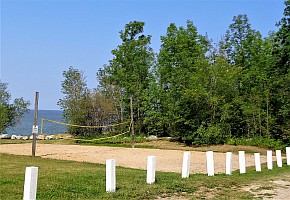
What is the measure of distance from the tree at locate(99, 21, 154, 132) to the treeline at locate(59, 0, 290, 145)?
80 millimetres

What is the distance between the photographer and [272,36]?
32.7 metres

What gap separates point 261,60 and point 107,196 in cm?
2385

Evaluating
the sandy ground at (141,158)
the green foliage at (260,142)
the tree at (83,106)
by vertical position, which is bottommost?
the sandy ground at (141,158)

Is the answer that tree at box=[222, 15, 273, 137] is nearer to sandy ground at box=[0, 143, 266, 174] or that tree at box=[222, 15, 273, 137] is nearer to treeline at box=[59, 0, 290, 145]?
treeline at box=[59, 0, 290, 145]

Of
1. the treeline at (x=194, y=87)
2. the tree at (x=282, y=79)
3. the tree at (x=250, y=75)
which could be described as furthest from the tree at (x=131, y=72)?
the tree at (x=282, y=79)

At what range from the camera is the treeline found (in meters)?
27.4

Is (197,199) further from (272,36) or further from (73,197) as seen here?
(272,36)

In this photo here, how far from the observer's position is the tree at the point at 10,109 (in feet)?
117

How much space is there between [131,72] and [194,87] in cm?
760

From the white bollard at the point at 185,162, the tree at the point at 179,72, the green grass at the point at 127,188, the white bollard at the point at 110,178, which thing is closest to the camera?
the green grass at the point at 127,188

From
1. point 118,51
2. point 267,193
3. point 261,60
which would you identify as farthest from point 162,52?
point 267,193

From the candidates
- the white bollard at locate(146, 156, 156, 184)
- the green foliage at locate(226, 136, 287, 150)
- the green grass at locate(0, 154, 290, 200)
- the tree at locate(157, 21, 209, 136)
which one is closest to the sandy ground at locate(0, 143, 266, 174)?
the green grass at locate(0, 154, 290, 200)

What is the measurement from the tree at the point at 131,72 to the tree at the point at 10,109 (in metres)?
7.93

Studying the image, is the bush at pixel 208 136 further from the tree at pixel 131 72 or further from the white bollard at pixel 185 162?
the white bollard at pixel 185 162
